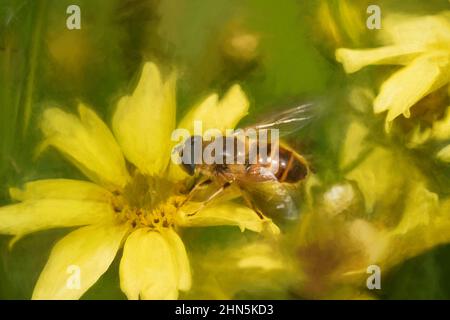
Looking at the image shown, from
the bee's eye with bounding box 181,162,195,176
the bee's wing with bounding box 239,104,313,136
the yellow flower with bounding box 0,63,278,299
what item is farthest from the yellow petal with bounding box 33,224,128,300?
the bee's wing with bounding box 239,104,313,136

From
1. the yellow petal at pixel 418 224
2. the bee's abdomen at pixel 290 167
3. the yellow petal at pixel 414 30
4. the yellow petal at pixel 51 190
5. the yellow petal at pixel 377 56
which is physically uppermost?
the yellow petal at pixel 414 30

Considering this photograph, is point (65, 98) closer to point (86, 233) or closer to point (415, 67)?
point (86, 233)

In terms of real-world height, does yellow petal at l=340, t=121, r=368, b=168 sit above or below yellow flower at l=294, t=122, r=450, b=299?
above

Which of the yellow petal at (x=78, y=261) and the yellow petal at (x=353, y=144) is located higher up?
the yellow petal at (x=353, y=144)

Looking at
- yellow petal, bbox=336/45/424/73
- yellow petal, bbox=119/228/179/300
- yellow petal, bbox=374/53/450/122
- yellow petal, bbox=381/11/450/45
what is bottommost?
yellow petal, bbox=119/228/179/300

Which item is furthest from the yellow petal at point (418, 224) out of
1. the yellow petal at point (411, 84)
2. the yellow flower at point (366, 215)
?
the yellow petal at point (411, 84)

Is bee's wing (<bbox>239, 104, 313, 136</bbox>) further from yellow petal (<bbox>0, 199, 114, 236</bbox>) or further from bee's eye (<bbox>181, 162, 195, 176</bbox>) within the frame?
yellow petal (<bbox>0, 199, 114, 236</bbox>)

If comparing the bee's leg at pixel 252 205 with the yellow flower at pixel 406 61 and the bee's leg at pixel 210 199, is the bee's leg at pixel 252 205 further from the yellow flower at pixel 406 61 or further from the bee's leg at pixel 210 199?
the yellow flower at pixel 406 61

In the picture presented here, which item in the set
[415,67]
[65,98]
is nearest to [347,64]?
[415,67]
